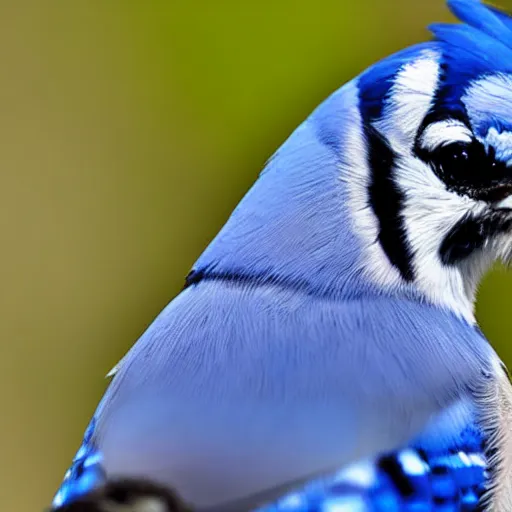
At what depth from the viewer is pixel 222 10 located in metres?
2.86

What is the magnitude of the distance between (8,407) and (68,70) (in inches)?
35.8

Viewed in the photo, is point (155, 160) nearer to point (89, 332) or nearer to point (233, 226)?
point (89, 332)

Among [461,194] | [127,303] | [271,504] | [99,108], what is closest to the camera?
[271,504]

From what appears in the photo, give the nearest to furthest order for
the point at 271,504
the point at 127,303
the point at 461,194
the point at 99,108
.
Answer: the point at 271,504 → the point at 461,194 → the point at 127,303 → the point at 99,108

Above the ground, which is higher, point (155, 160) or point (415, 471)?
point (155, 160)

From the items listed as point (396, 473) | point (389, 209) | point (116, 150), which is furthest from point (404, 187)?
point (116, 150)

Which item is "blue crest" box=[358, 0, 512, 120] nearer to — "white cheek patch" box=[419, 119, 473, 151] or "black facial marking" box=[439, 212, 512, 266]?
"white cheek patch" box=[419, 119, 473, 151]

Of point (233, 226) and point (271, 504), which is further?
point (233, 226)

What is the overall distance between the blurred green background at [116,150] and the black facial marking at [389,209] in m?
1.16

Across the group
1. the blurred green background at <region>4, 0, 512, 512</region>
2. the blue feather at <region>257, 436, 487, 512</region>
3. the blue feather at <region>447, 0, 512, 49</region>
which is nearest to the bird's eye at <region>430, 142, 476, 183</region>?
the blue feather at <region>447, 0, 512, 49</region>

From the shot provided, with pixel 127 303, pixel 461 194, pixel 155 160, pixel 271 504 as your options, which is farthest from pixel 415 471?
pixel 155 160

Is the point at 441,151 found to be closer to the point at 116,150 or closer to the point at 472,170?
the point at 472,170

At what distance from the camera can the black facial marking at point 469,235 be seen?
1444mm

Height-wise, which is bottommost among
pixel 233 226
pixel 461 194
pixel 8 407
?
pixel 8 407
